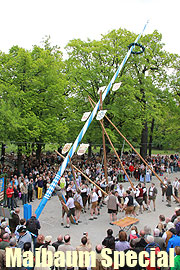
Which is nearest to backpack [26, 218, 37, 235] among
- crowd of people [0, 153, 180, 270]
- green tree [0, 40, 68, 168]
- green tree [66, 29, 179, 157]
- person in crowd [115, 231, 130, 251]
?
crowd of people [0, 153, 180, 270]

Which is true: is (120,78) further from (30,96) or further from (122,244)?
(122,244)

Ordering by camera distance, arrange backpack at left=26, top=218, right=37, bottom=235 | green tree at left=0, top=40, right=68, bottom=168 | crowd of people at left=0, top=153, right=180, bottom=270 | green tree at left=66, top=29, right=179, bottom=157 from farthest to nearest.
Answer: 1. green tree at left=66, top=29, right=179, bottom=157
2. green tree at left=0, top=40, right=68, bottom=168
3. backpack at left=26, top=218, right=37, bottom=235
4. crowd of people at left=0, top=153, right=180, bottom=270

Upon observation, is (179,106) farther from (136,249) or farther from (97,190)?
(136,249)

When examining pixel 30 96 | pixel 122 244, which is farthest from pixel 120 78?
pixel 122 244

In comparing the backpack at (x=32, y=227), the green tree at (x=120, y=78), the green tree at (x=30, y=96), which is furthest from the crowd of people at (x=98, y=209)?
the green tree at (x=120, y=78)

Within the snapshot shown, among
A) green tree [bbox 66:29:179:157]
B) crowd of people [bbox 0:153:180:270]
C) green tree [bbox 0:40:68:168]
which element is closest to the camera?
crowd of people [bbox 0:153:180:270]

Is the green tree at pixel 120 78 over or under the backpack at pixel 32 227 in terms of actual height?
over

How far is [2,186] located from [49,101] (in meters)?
9.76

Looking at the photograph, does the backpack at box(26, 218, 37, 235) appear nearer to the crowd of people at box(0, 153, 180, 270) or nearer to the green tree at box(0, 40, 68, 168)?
the crowd of people at box(0, 153, 180, 270)

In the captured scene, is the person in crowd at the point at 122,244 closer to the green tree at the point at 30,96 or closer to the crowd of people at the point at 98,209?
the crowd of people at the point at 98,209

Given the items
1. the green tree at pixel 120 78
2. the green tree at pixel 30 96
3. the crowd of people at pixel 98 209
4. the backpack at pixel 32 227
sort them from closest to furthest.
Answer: the crowd of people at pixel 98 209
the backpack at pixel 32 227
the green tree at pixel 30 96
the green tree at pixel 120 78

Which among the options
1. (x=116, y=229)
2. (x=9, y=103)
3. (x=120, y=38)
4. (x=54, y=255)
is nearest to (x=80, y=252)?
(x=54, y=255)

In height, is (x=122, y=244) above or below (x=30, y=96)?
below

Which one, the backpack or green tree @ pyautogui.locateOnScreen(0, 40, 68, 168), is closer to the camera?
the backpack
